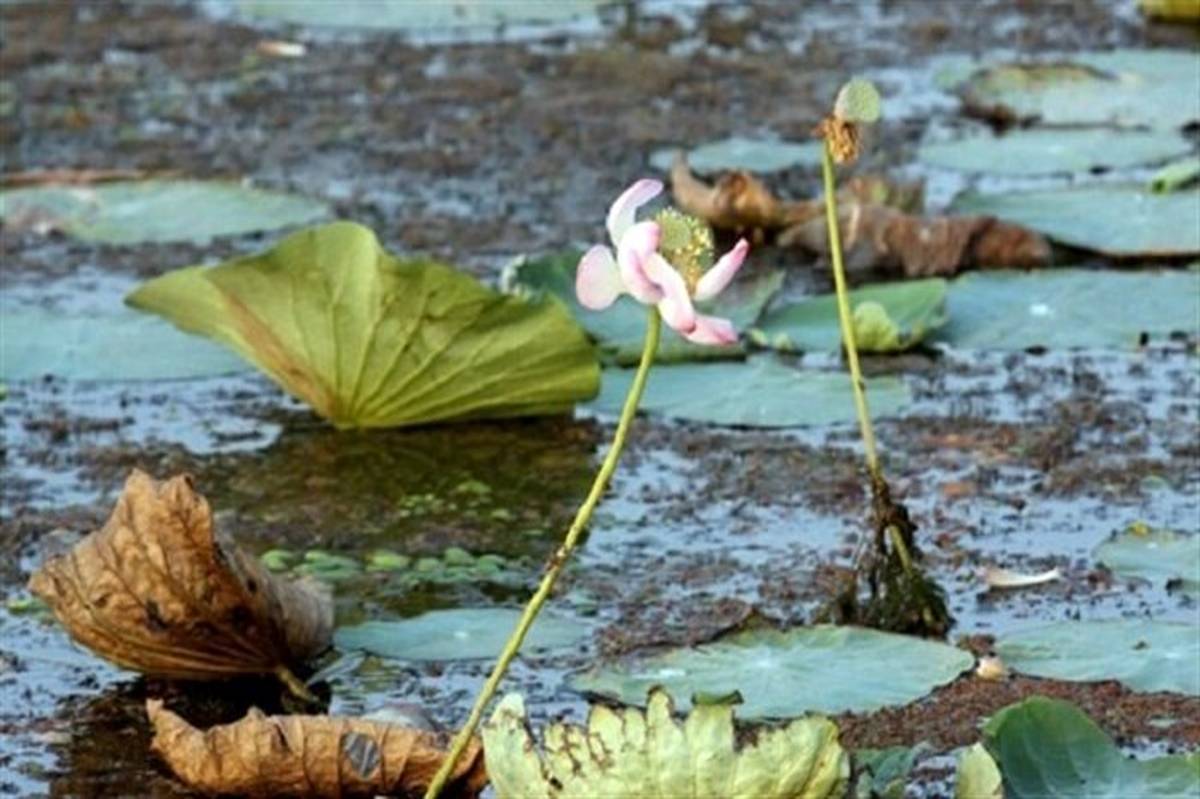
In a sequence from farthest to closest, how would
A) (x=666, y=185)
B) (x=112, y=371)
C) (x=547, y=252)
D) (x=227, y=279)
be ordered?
(x=666, y=185) → (x=547, y=252) → (x=112, y=371) → (x=227, y=279)

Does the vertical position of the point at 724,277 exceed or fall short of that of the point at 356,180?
it exceeds it

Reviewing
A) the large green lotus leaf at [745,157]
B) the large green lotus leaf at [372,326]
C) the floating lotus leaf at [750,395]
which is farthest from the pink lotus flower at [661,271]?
the large green lotus leaf at [745,157]

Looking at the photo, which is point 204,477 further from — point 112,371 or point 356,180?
point 356,180

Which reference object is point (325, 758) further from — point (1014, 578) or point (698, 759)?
point (1014, 578)

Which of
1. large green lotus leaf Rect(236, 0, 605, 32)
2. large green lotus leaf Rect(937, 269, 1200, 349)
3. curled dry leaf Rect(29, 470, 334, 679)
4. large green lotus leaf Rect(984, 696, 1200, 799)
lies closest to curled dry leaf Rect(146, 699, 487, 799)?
curled dry leaf Rect(29, 470, 334, 679)

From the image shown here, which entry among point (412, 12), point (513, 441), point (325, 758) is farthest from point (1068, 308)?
point (412, 12)

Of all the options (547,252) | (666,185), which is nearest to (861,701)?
(547,252)

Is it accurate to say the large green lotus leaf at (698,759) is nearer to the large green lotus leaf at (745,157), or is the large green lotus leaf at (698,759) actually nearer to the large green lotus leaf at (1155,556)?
the large green lotus leaf at (1155,556)
